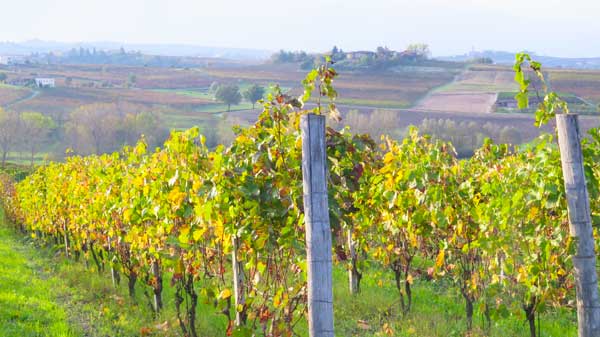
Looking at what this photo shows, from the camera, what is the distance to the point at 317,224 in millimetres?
3400

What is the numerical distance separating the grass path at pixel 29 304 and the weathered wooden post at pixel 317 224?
4161 millimetres

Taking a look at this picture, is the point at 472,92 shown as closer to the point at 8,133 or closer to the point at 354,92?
the point at 354,92

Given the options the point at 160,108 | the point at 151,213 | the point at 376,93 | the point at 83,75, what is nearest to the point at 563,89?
the point at 376,93

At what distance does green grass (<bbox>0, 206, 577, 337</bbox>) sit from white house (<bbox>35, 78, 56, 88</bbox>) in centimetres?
9385

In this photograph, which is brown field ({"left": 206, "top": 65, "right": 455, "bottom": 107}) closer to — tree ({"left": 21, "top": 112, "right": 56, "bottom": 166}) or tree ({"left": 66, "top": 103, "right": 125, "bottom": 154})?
tree ({"left": 66, "top": 103, "right": 125, "bottom": 154})

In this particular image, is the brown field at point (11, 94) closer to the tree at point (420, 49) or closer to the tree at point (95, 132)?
the tree at point (95, 132)

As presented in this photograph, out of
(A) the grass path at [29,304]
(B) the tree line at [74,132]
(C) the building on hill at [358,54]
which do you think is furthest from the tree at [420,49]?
(A) the grass path at [29,304]

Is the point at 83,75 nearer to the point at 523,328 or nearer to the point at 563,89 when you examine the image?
the point at 563,89

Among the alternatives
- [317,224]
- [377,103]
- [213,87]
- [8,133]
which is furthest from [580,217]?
[213,87]

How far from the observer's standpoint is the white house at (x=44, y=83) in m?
95.9

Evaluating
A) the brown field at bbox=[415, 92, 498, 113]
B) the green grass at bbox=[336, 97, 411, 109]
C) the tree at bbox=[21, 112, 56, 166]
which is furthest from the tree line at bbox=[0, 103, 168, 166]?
the brown field at bbox=[415, 92, 498, 113]

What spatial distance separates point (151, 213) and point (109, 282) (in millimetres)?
4668

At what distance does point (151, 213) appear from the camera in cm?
550

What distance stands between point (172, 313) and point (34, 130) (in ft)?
209
